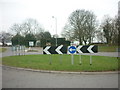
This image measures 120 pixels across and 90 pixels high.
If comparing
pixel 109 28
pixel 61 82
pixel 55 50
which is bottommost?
pixel 61 82

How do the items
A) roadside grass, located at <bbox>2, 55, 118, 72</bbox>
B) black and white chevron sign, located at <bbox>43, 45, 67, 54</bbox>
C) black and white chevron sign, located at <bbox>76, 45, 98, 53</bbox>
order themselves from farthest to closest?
black and white chevron sign, located at <bbox>43, 45, 67, 54</bbox> → black and white chevron sign, located at <bbox>76, 45, 98, 53</bbox> → roadside grass, located at <bbox>2, 55, 118, 72</bbox>

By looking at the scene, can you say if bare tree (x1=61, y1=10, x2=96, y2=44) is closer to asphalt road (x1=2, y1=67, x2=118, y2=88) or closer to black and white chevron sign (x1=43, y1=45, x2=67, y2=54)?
black and white chevron sign (x1=43, y1=45, x2=67, y2=54)

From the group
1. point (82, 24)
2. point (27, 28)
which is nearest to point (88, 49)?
point (82, 24)

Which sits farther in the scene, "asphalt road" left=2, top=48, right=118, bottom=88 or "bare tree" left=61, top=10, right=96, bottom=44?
"bare tree" left=61, top=10, right=96, bottom=44

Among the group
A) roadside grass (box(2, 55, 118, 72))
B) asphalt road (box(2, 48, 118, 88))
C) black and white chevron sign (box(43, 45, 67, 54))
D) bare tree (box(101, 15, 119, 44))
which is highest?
bare tree (box(101, 15, 119, 44))

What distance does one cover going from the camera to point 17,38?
60375 mm

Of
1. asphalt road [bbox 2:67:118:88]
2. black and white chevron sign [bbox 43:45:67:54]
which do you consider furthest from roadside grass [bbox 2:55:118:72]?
asphalt road [bbox 2:67:118:88]

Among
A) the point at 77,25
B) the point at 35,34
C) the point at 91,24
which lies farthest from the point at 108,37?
the point at 35,34

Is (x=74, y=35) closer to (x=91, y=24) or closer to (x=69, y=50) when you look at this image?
(x=91, y=24)

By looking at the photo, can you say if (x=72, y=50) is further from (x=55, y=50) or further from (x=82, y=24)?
(x=82, y=24)

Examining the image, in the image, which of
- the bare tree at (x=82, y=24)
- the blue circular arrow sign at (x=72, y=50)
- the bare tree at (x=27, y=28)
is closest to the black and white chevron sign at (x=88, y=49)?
the blue circular arrow sign at (x=72, y=50)

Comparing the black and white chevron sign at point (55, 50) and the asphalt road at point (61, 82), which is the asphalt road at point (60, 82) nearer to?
the asphalt road at point (61, 82)

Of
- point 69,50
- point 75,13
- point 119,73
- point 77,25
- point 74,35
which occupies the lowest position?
point 119,73

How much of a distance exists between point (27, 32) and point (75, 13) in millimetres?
26117
